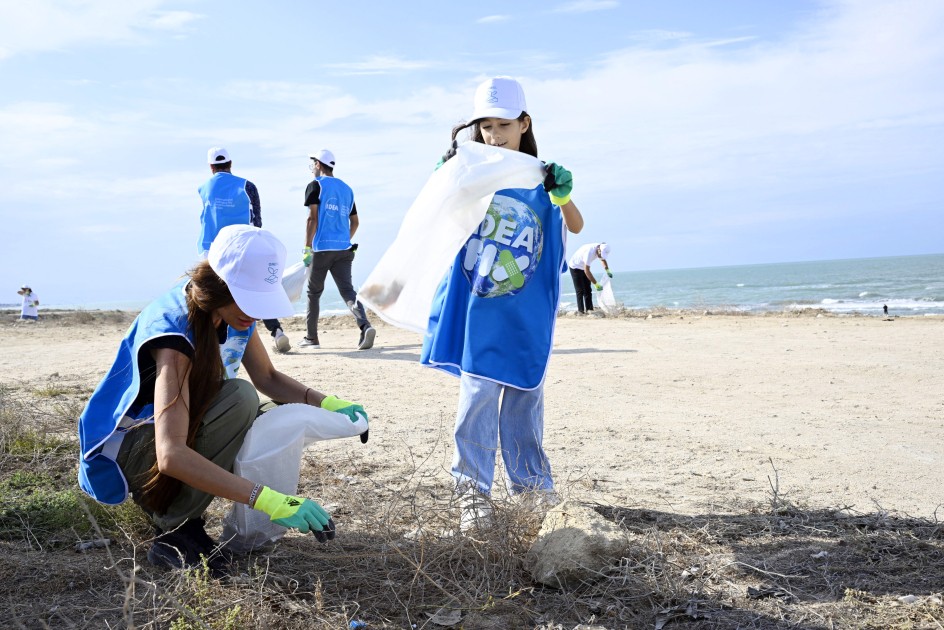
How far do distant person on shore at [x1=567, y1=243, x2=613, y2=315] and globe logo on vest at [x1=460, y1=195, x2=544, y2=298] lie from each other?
10.7m

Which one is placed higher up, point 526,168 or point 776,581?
point 526,168

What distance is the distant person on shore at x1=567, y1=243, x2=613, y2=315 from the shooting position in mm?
14070

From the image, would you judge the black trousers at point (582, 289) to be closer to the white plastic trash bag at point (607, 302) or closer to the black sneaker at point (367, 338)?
the white plastic trash bag at point (607, 302)

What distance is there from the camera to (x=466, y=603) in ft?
8.31

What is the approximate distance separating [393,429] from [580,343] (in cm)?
483

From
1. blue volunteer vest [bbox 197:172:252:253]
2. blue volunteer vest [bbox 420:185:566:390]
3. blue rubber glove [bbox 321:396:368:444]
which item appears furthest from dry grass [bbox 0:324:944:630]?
blue volunteer vest [bbox 197:172:252:253]

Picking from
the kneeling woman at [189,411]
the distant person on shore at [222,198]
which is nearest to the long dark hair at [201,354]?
the kneeling woman at [189,411]

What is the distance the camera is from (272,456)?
2875 mm

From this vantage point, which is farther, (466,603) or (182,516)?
(182,516)

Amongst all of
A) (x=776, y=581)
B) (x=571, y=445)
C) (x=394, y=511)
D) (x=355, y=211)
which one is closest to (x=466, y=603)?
(x=394, y=511)

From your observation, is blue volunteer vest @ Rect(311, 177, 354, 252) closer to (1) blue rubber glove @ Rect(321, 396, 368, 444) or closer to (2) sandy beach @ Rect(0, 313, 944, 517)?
(2) sandy beach @ Rect(0, 313, 944, 517)

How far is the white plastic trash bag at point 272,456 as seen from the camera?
2869mm

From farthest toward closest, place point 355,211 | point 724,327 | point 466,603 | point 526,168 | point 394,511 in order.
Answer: point 724,327 < point 355,211 < point 526,168 < point 394,511 < point 466,603

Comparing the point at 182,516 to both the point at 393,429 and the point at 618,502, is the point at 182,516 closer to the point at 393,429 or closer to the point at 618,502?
the point at 618,502
